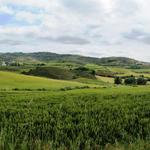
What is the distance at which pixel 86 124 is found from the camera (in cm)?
1723

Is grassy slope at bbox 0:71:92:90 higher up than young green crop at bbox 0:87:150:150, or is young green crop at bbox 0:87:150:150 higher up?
young green crop at bbox 0:87:150:150

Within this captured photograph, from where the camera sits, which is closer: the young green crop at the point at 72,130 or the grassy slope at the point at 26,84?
the young green crop at the point at 72,130

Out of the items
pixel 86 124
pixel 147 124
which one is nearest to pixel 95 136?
pixel 86 124

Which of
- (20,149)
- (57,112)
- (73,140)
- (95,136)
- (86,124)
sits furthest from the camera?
(57,112)

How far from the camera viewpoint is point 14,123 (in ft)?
58.6

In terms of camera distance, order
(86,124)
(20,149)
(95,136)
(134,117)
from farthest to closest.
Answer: (134,117) < (86,124) < (95,136) < (20,149)

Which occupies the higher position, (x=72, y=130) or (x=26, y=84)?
(x=72, y=130)

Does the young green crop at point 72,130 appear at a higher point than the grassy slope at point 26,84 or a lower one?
higher

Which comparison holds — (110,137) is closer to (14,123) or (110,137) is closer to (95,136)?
(95,136)

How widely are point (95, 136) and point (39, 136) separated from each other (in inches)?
86.2

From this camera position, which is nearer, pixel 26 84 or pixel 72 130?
pixel 72 130

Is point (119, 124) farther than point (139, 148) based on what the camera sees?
Yes

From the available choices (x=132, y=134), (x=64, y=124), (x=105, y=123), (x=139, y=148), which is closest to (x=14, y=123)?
(x=64, y=124)

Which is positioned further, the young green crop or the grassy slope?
the grassy slope
